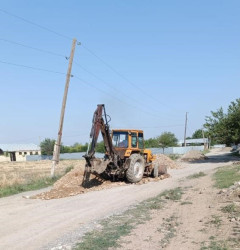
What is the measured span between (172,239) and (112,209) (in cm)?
477

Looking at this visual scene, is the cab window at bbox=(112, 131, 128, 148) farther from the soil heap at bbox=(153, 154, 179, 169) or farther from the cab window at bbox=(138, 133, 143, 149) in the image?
the soil heap at bbox=(153, 154, 179, 169)

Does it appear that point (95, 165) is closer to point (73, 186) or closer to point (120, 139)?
point (73, 186)

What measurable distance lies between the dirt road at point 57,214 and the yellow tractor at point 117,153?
1.30 meters

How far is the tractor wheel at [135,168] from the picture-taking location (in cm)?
1967

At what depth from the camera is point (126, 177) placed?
20.0 meters

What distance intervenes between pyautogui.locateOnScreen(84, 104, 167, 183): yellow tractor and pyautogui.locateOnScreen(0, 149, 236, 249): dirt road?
130 cm

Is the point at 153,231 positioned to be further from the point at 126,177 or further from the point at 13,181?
the point at 13,181

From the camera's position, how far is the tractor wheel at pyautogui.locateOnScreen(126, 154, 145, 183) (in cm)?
1967

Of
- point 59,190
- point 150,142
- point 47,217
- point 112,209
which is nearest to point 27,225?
point 47,217


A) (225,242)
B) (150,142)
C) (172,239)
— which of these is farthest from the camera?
(150,142)

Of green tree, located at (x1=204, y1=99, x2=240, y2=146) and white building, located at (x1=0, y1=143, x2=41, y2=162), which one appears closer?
green tree, located at (x1=204, y1=99, x2=240, y2=146)

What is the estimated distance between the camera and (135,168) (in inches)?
795

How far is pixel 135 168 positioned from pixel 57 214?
862 centimetres

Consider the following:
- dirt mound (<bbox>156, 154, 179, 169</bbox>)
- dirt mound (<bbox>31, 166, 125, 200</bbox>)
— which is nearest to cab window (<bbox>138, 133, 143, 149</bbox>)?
dirt mound (<bbox>31, 166, 125, 200</bbox>)
